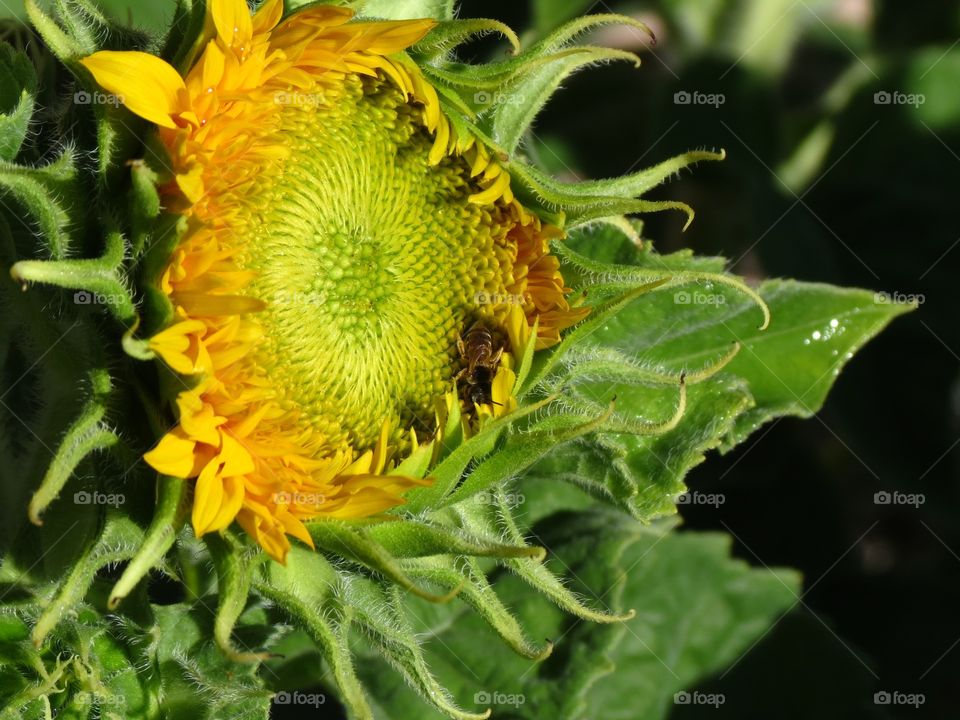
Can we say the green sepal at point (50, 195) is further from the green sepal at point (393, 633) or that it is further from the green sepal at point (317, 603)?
the green sepal at point (393, 633)

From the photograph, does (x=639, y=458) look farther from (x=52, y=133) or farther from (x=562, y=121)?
(x=562, y=121)

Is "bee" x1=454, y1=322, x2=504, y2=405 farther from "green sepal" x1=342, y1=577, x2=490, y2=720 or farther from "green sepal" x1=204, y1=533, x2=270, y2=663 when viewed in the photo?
"green sepal" x1=204, y1=533, x2=270, y2=663

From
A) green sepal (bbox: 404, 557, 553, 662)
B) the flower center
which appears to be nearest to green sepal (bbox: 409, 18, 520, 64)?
the flower center

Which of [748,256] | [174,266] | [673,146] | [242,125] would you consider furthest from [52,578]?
[748,256]

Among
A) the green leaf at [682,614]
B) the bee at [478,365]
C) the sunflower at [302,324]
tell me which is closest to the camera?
the sunflower at [302,324]

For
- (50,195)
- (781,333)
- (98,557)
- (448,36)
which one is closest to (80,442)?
A: (98,557)

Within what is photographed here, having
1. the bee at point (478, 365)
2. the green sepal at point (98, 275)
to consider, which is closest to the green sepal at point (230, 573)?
the green sepal at point (98, 275)

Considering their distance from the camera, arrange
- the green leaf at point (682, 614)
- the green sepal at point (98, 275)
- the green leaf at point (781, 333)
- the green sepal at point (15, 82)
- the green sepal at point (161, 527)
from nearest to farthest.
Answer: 1. the green sepal at point (98, 275)
2. the green sepal at point (161, 527)
3. the green sepal at point (15, 82)
4. the green leaf at point (781, 333)
5. the green leaf at point (682, 614)
